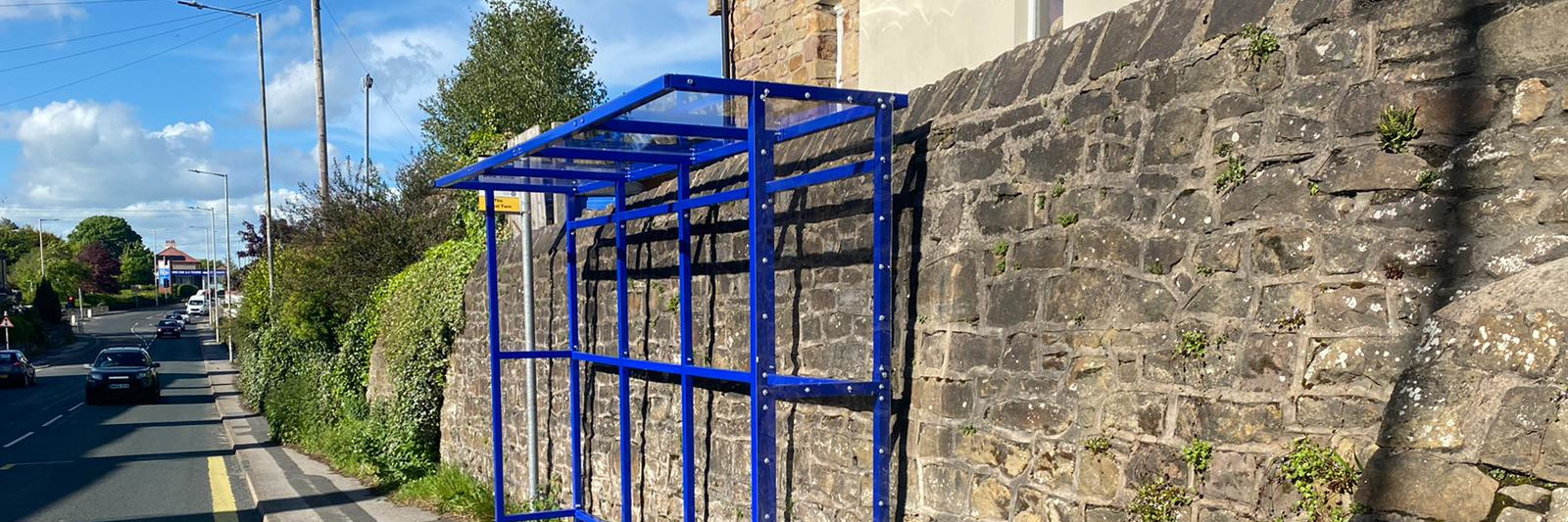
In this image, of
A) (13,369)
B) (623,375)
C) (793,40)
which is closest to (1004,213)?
(623,375)

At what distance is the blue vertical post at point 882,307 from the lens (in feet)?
14.0

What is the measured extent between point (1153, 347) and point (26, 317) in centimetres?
6209

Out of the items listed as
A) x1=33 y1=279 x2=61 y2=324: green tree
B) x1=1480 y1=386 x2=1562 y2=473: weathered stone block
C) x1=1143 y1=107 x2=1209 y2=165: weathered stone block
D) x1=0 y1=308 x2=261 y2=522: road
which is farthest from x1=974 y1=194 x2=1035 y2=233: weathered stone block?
x1=33 y1=279 x2=61 y2=324: green tree

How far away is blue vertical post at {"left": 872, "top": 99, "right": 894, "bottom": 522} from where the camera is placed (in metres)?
4.28

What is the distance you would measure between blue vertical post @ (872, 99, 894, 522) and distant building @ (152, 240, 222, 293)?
123 m

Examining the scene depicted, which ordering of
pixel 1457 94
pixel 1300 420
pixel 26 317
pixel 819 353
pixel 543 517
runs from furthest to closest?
pixel 26 317, pixel 543 517, pixel 819 353, pixel 1300 420, pixel 1457 94

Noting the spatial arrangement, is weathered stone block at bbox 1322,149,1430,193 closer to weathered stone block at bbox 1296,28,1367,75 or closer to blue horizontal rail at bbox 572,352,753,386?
weathered stone block at bbox 1296,28,1367,75

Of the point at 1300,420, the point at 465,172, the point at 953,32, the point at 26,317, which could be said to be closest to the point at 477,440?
the point at 465,172

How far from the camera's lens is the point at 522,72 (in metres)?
27.8

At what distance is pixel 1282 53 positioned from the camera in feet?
9.66

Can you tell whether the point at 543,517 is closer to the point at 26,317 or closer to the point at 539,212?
the point at 539,212

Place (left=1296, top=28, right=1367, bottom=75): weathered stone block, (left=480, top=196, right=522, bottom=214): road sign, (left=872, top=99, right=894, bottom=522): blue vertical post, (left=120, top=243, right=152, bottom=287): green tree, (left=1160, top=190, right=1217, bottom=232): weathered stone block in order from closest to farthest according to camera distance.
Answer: (left=1296, top=28, right=1367, bottom=75): weathered stone block < (left=1160, top=190, right=1217, bottom=232): weathered stone block < (left=872, top=99, right=894, bottom=522): blue vertical post < (left=480, top=196, right=522, bottom=214): road sign < (left=120, top=243, right=152, bottom=287): green tree

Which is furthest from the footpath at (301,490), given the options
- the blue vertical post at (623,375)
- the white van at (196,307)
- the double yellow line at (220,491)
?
the white van at (196,307)

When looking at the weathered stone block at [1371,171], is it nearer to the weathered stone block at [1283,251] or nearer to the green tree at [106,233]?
the weathered stone block at [1283,251]
